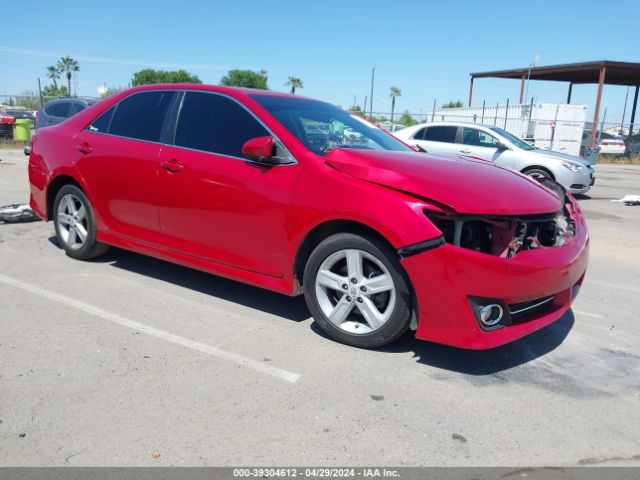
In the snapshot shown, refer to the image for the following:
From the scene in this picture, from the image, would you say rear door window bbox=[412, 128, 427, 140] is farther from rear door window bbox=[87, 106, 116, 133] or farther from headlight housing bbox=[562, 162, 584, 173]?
rear door window bbox=[87, 106, 116, 133]

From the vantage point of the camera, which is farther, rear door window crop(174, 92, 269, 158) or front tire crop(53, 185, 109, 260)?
front tire crop(53, 185, 109, 260)

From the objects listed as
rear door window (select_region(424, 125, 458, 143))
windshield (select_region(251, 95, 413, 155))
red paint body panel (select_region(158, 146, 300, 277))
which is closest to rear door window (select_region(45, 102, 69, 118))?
rear door window (select_region(424, 125, 458, 143))

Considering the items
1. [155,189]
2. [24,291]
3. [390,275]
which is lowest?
[24,291]

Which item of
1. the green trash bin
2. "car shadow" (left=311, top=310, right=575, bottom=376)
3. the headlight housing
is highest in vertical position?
the headlight housing

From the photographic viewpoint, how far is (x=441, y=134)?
41.2 ft

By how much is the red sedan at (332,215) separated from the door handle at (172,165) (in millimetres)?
12

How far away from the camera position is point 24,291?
15.2 feet

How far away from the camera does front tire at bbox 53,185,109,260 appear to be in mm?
5189

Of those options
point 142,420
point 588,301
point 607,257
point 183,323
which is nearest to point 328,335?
point 183,323

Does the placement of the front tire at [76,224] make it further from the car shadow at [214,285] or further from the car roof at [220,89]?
the car roof at [220,89]

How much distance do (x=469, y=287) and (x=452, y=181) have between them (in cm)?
70

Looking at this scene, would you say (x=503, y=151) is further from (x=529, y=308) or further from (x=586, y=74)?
(x=586, y=74)

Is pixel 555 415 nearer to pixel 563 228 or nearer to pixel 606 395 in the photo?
pixel 606 395

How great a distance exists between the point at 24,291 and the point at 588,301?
15.9 feet
